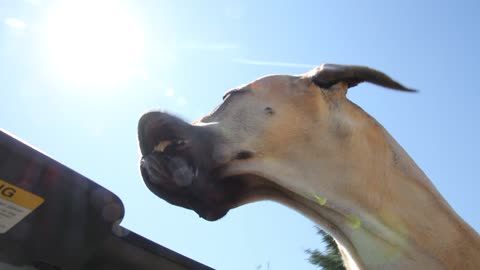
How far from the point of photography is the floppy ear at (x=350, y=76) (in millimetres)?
3699

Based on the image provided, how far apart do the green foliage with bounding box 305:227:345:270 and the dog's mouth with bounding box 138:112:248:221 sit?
6.98 meters

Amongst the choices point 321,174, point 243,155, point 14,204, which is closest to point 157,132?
A: point 243,155

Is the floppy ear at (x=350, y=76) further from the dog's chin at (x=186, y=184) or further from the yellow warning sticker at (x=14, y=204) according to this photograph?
the yellow warning sticker at (x=14, y=204)

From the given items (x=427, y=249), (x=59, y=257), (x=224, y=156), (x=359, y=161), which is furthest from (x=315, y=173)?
(x=59, y=257)

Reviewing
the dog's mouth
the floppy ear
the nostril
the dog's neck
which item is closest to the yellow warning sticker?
the dog's mouth

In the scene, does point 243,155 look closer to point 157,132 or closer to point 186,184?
point 186,184

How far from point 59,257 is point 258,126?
193 cm

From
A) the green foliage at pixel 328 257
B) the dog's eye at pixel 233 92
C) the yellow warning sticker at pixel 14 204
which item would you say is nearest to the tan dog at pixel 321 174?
the dog's eye at pixel 233 92

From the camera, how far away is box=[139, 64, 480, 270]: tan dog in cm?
316

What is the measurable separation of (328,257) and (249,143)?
7330 millimetres

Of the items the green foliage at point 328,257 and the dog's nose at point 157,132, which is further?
the green foliage at point 328,257

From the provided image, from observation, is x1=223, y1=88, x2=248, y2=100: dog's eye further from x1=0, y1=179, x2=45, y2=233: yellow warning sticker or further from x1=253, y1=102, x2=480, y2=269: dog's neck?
x1=0, y1=179, x2=45, y2=233: yellow warning sticker

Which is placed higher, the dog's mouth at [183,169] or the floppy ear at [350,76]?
the floppy ear at [350,76]

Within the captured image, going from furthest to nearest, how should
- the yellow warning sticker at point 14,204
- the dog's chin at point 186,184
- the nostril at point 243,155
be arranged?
the nostril at point 243,155, the dog's chin at point 186,184, the yellow warning sticker at point 14,204
